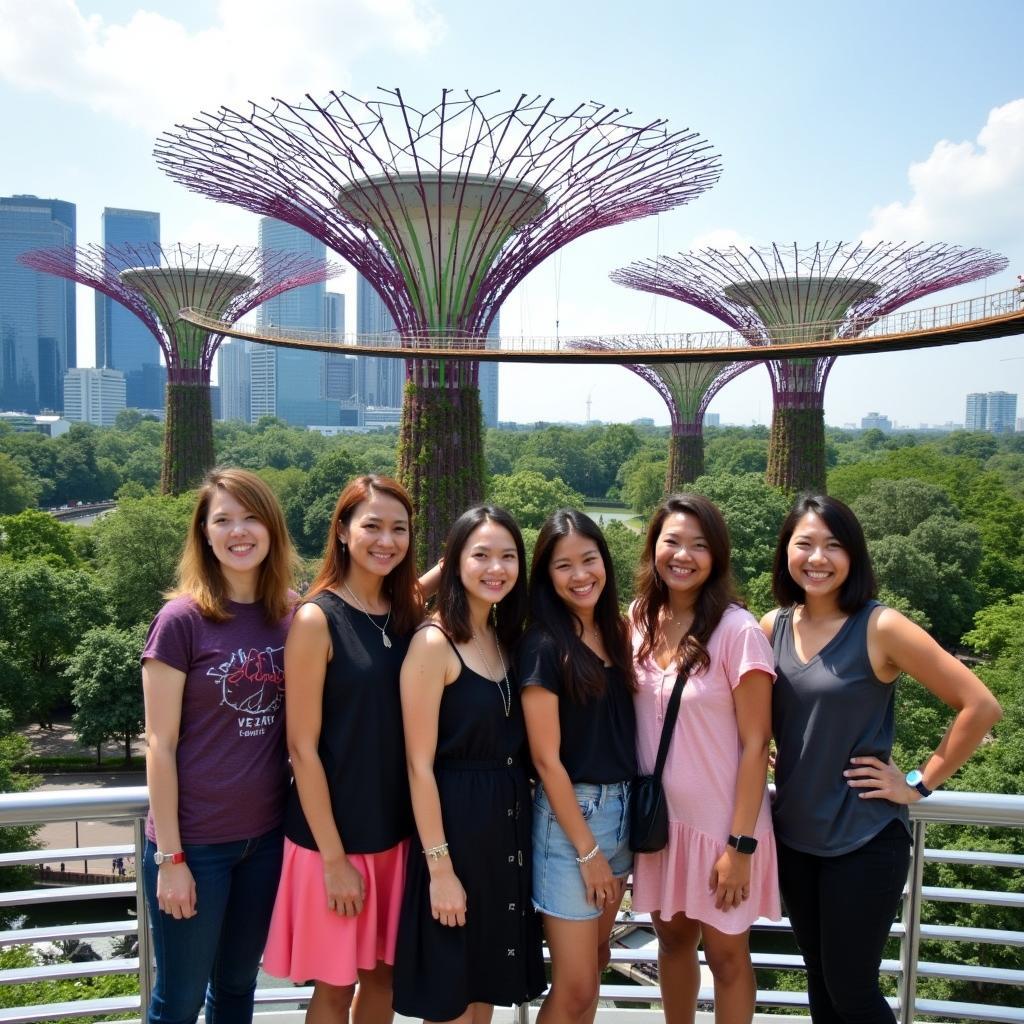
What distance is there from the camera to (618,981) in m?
11.4

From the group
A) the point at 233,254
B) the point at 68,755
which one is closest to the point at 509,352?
the point at 68,755

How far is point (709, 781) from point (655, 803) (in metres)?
A: 0.17

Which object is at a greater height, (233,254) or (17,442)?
(233,254)

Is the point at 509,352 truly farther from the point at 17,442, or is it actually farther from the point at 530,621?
the point at 17,442

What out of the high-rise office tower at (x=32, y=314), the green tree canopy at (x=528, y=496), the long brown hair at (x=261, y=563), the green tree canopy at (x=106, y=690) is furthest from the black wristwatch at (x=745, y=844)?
the high-rise office tower at (x=32, y=314)

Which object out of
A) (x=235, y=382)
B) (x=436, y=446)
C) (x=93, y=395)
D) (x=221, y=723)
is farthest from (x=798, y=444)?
(x=235, y=382)

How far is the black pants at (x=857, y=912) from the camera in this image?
2551 millimetres

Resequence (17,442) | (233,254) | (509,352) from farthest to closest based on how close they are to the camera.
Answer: (17,442) → (233,254) → (509,352)

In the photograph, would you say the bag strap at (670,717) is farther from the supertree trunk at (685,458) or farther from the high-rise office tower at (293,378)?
the high-rise office tower at (293,378)

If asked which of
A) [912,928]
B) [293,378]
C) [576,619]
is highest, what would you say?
[293,378]

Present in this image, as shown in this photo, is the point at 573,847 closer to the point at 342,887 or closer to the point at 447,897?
the point at 447,897

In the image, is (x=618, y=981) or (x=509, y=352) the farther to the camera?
(x=509, y=352)

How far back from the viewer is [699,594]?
282cm

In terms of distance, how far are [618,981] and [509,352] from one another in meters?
9.04
